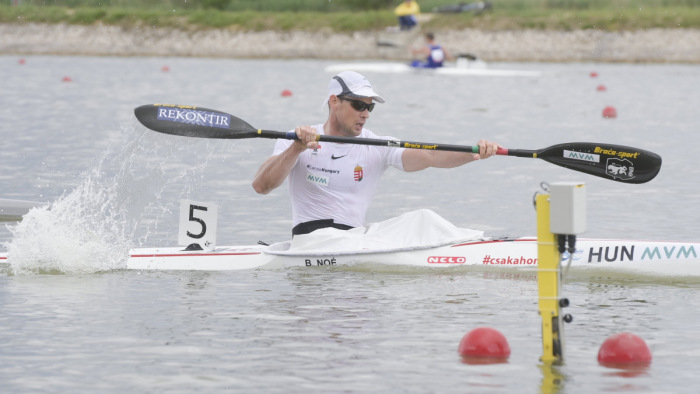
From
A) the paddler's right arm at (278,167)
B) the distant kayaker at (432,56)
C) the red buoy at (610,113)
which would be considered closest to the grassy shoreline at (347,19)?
the distant kayaker at (432,56)

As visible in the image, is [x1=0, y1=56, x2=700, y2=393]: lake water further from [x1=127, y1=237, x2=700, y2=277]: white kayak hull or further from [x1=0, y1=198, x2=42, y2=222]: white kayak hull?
[x1=0, y1=198, x2=42, y2=222]: white kayak hull

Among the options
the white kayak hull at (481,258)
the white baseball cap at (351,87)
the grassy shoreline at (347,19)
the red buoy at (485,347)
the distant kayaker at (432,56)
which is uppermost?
the grassy shoreline at (347,19)

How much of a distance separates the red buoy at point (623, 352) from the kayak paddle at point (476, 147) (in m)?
1.91

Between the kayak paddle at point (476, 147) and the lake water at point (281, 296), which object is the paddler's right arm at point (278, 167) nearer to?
the kayak paddle at point (476, 147)

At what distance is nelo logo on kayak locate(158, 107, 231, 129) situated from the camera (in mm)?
9359

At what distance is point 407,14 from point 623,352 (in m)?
36.6

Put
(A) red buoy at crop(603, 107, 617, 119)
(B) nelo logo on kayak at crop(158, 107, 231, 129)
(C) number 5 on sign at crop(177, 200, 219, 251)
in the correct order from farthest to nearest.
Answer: (A) red buoy at crop(603, 107, 617, 119), (C) number 5 on sign at crop(177, 200, 219, 251), (B) nelo logo on kayak at crop(158, 107, 231, 129)

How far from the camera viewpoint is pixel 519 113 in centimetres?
2592

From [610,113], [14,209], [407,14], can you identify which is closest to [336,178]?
[14,209]

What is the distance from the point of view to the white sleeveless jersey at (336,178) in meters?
9.38

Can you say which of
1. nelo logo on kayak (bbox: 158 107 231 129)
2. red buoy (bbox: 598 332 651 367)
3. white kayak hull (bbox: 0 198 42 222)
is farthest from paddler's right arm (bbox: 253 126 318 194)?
white kayak hull (bbox: 0 198 42 222)

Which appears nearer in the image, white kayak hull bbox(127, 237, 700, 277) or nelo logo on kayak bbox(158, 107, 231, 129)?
white kayak hull bbox(127, 237, 700, 277)

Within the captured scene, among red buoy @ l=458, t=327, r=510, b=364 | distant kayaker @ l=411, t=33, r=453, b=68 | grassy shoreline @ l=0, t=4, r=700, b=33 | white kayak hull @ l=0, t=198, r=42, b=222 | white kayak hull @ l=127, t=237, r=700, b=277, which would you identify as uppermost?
grassy shoreline @ l=0, t=4, r=700, b=33

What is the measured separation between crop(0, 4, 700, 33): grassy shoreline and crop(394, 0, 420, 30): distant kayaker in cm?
333
